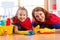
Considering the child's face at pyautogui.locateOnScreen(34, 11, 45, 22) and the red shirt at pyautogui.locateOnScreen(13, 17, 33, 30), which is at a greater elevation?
the child's face at pyautogui.locateOnScreen(34, 11, 45, 22)

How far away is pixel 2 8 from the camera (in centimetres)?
293

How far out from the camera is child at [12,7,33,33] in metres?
1.36

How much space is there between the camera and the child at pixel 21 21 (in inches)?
53.3

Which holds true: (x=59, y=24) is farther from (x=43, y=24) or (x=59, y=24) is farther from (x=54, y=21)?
(x=43, y=24)

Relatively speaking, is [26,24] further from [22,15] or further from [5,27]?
[5,27]

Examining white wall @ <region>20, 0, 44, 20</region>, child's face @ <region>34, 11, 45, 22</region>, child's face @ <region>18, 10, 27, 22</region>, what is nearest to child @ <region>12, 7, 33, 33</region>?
child's face @ <region>18, 10, 27, 22</region>

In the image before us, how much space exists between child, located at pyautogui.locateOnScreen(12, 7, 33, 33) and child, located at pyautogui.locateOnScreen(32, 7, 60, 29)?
0.31ft

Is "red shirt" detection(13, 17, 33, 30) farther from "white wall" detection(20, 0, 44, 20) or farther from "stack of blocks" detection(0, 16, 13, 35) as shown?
"white wall" detection(20, 0, 44, 20)

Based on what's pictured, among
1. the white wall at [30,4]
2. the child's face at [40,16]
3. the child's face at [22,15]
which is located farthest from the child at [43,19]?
the white wall at [30,4]

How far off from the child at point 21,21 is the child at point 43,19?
0.09 metres

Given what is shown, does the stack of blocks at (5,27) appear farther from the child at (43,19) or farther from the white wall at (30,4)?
the white wall at (30,4)

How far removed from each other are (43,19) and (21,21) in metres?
0.23

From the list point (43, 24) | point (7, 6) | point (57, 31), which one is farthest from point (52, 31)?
point (7, 6)

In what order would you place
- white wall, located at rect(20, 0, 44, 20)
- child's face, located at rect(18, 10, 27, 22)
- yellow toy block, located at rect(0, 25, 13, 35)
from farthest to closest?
white wall, located at rect(20, 0, 44, 20) → child's face, located at rect(18, 10, 27, 22) → yellow toy block, located at rect(0, 25, 13, 35)
